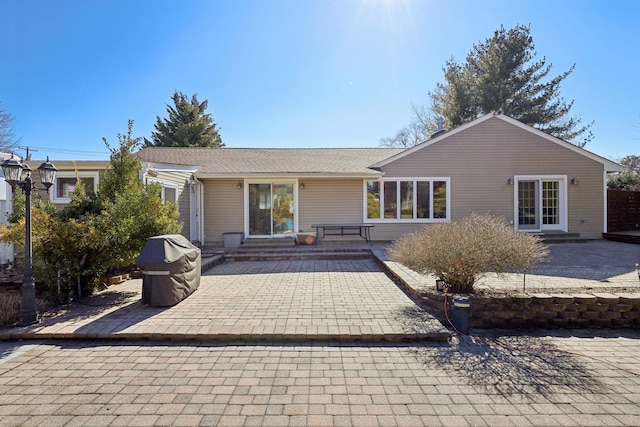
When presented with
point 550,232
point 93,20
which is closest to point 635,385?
point 550,232

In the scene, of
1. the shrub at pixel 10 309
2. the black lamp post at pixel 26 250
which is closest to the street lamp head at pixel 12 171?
the black lamp post at pixel 26 250

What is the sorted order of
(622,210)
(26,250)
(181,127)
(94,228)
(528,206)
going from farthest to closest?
1. (181,127)
2. (622,210)
3. (528,206)
4. (94,228)
5. (26,250)

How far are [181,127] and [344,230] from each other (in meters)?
22.8

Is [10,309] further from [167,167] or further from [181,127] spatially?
[181,127]

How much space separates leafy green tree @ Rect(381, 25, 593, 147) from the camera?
21.0 metres

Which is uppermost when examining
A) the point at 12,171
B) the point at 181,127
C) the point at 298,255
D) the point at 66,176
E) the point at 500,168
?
the point at 181,127

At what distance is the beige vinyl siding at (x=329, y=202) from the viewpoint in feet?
37.2

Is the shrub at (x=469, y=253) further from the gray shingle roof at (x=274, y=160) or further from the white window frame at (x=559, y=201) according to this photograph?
the white window frame at (x=559, y=201)

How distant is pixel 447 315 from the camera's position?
15.0 feet

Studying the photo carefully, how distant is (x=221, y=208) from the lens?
442 inches

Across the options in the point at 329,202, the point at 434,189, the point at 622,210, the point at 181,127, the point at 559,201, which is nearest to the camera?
the point at 329,202

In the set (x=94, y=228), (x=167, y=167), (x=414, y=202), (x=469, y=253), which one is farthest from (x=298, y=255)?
(x=469, y=253)

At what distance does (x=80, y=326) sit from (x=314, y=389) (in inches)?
137

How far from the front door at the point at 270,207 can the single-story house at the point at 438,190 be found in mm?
37
